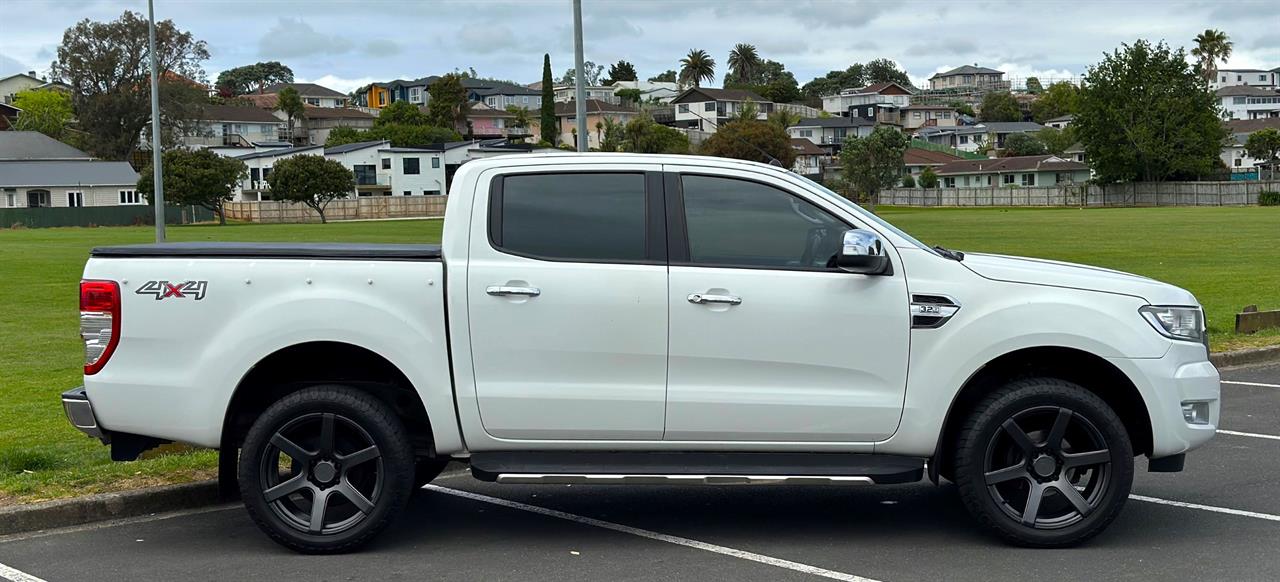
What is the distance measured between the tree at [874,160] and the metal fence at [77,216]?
50321 millimetres

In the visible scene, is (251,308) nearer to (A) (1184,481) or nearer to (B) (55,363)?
(A) (1184,481)

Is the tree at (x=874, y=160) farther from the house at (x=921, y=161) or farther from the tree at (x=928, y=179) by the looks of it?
the house at (x=921, y=161)

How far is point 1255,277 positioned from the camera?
22375 millimetres

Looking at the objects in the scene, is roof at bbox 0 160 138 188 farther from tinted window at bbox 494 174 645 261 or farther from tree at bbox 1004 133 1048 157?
tinted window at bbox 494 174 645 261

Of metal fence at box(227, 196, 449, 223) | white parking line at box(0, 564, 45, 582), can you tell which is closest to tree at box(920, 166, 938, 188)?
metal fence at box(227, 196, 449, 223)

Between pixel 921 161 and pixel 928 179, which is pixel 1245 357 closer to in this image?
pixel 928 179

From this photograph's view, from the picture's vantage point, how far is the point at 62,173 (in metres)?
93.1

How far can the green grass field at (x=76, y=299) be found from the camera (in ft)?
24.9

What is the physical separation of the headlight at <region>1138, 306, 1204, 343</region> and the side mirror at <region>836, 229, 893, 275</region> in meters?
1.25

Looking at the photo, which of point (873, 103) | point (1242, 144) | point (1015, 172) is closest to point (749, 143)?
point (1015, 172)

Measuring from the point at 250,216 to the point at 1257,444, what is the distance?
310ft

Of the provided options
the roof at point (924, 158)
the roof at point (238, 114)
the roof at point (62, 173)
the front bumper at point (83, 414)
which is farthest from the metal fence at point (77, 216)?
the front bumper at point (83, 414)

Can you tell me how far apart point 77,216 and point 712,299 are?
86902 mm

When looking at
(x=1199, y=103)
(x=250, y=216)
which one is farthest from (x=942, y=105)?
(x=250, y=216)
